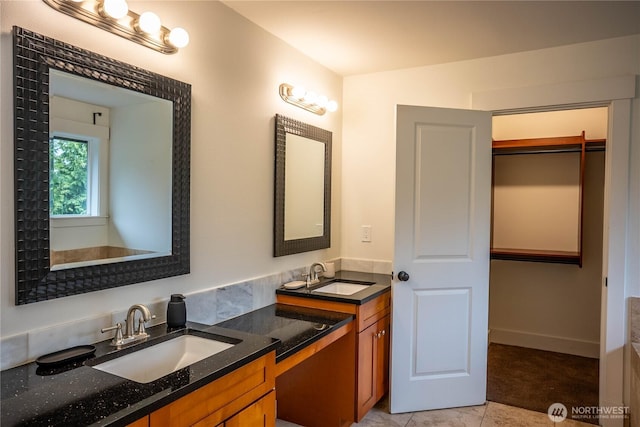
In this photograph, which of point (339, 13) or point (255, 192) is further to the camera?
point (255, 192)

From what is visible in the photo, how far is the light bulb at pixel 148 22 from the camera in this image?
1.66m

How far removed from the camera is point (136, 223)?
1759mm

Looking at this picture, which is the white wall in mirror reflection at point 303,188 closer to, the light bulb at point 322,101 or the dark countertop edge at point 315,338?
the light bulb at point 322,101

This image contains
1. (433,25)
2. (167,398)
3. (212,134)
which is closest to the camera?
(167,398)

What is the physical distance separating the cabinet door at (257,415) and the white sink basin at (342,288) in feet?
3.76

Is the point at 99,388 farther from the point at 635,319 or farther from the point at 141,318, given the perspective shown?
the point at 635,319

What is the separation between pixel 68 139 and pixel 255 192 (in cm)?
110

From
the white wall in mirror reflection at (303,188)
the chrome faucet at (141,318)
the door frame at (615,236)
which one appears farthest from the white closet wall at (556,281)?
the chrome faucet at (141,318)

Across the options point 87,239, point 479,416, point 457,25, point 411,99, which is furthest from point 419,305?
point 87,239

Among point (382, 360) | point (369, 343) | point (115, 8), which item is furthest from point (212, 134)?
point (382, 360)

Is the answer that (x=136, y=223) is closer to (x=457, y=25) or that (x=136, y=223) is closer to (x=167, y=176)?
(x=167, y=176)

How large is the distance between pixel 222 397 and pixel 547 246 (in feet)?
11.3

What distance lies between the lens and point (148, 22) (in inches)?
65.6


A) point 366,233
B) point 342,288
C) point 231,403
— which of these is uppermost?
point 366,233
